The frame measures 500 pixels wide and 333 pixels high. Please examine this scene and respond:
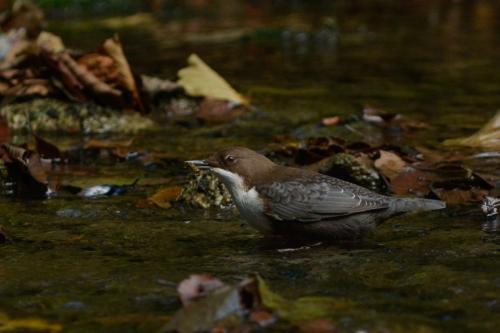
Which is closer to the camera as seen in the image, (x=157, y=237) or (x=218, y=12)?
(x=157, y=237)

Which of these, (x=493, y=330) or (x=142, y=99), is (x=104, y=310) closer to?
(x=493, y=330)

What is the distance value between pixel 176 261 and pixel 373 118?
3256mm

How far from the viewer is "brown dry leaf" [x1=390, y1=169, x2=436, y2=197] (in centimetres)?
536

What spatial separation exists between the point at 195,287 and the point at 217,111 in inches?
172

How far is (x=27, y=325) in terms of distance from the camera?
3184 millimetres

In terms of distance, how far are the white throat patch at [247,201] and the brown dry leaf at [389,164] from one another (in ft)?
4.00

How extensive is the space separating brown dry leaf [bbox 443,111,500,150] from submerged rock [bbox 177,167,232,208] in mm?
1845

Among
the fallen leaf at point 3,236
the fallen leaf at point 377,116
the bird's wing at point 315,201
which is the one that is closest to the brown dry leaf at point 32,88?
the fallen leaf at point 377,116

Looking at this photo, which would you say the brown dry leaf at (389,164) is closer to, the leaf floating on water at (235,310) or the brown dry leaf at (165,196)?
the brown dry leaf at (165,196)

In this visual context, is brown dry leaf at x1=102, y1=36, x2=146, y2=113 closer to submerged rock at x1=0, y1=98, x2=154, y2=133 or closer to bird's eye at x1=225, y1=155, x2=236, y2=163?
submerged rock at x1=0, y1=98, x2=154, y2=133

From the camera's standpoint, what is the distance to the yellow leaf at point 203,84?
7.75m

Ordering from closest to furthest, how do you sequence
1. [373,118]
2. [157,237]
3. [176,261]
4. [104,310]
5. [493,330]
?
[493,330]
[104,310]
[176,261]
[157,237]
[373,118]

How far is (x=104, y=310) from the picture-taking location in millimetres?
3312

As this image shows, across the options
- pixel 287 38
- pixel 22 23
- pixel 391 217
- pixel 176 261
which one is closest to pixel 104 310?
pixel 176 261
